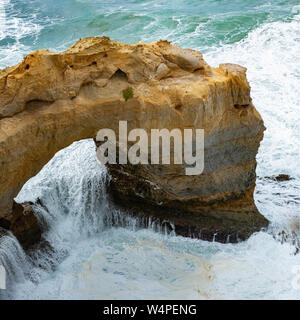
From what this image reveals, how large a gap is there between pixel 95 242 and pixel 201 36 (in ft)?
38.7

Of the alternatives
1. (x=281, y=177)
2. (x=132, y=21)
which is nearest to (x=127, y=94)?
(x=281, y=177)

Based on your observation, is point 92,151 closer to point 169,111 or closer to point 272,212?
point 169,111

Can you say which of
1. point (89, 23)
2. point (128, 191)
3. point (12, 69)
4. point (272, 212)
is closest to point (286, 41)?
point (89, 23)

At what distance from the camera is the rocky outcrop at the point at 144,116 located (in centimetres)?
749

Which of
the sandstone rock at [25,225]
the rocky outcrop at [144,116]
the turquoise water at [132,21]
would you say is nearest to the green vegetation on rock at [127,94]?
the rocky outcrop at [144,116]

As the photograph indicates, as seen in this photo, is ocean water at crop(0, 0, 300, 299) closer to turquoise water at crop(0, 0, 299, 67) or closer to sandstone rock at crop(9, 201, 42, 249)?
sandstone rock at crop(9, 201, 42, 249)

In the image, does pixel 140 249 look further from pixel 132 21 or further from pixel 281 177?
pixel 132 21

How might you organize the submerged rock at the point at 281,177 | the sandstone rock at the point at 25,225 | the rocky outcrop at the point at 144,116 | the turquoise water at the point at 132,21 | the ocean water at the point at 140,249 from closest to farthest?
the rocky outcrop at the point at 144,116 → the ocean water at the point at 140,249 → the sandstone rock at the point at 25,225 → the submerged rock at the point at 281,177 → the turquoise water at the point at 132,21

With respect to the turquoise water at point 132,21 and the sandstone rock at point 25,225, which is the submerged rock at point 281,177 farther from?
the turquoise water at point 132,21

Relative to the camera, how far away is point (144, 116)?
316 inches

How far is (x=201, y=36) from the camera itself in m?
18.4

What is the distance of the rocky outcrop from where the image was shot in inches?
295

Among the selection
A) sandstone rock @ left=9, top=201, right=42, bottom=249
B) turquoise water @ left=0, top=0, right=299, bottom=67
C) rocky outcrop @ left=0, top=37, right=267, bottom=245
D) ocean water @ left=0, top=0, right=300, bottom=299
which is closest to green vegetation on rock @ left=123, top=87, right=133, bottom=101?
rocky outcrop @ left=0, top=37, right=267, bottom=245
